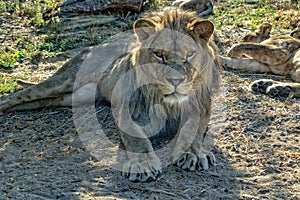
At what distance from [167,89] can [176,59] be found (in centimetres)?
25

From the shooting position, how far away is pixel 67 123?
525 cm

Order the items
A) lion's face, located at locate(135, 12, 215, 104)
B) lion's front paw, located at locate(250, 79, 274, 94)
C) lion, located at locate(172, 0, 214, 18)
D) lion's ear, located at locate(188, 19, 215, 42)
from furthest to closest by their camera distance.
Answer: lion, located at locate(172, 0, 214, 18), lion's front paw, located at locate(250, 79, 274, 94), lion's ear, located at locate(188, 19, 215, 42), lion's face, located at locate(135, 12, 215, 104)

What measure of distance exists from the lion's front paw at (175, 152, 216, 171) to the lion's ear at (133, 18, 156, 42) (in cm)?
99

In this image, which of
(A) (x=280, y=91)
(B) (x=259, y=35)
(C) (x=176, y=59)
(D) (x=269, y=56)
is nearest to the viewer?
(C) (x=176, y=59)

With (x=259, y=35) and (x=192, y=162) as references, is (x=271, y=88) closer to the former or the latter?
(x=259, y=35)

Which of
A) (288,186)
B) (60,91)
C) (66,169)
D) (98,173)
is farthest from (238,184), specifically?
(60,91)

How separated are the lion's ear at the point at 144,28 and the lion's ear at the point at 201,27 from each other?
0.30 meters

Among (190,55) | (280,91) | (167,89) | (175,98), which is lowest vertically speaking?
(280,91)

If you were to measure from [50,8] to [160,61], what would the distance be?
231 inches

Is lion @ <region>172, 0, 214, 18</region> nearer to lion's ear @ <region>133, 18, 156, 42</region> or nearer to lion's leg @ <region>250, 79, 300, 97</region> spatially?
lion's leg @ <region>250, 79, 300, 97</region>

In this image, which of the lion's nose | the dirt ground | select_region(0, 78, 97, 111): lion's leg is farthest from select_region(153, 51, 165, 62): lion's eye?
select_region(0, 78, 97, 111): lion's leg

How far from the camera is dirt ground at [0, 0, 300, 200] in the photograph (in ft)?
12.4

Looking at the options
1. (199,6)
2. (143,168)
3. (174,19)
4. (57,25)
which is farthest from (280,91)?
(57,25)

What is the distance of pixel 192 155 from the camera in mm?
4098
